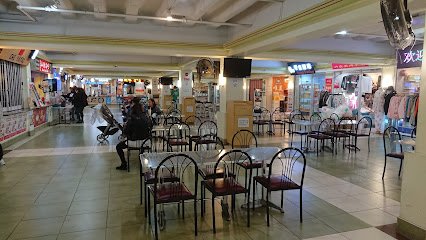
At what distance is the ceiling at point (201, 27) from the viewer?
442 centimetres

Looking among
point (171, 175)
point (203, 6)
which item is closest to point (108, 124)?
point (203, 6)

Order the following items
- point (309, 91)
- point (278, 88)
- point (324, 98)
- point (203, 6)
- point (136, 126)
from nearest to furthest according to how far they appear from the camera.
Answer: point (203, 6)
point (136, 126)
point (324, 98)
point (309, 91)
point (278, 88)

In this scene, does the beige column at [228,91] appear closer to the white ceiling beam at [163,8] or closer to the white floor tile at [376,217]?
the white ceiling beam at [163,8]

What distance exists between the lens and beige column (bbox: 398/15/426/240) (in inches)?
119

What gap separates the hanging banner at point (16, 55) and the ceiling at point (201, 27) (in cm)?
155

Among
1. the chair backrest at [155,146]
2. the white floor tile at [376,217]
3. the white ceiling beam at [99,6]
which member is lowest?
the white floor tile at [376,217]

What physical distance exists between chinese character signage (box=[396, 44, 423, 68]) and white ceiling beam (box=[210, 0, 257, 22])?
19.5 feet

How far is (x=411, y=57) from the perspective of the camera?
8.97 m

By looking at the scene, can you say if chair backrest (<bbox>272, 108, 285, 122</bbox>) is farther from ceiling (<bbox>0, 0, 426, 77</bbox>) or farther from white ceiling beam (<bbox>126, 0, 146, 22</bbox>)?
white ceiling beam (<bbox>126, 0, 146, 22</bbox>)

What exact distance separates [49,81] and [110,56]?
2.66m

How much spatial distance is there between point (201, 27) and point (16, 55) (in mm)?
5366

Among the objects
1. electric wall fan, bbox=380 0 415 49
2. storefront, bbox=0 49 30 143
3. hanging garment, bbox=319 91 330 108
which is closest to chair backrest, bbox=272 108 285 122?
hanging garment, bbox=319 91 330 108

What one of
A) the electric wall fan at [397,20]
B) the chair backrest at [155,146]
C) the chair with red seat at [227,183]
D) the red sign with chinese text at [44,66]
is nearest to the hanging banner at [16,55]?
the red sign with chinese text at [44,66]

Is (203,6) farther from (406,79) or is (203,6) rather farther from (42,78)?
(42,78)
